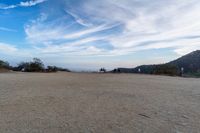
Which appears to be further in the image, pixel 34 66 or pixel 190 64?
pixel 190 64

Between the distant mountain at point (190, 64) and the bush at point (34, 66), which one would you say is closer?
the bush at point (34, 66)

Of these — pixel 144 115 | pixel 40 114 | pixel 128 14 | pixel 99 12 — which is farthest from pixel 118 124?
pixel 99 12

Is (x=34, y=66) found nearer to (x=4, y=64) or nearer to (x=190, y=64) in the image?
(x=4, y=64)

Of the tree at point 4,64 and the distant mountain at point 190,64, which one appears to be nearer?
the tree at point 4,64

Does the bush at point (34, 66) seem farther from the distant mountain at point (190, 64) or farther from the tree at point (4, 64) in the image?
the distant mountain at point (190, 64)

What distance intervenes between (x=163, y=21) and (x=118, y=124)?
1022 centimetres

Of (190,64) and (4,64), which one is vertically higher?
(190,64)

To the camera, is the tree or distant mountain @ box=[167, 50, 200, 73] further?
distant mountain @ box=[167, 50, 200, 73]

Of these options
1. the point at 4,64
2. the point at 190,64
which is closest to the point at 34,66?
the point at 4,64

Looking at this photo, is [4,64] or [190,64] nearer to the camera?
[4,64]

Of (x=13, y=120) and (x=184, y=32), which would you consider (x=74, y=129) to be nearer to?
(x=13, y=120)

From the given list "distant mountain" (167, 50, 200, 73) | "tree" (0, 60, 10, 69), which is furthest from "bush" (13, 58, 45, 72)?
"distant mountain" (167, 50, 200, 73)

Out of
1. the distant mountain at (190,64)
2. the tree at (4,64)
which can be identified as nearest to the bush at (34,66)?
the tree at (4,64)

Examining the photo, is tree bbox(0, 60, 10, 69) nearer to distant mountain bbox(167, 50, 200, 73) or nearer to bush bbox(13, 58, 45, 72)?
bush bbox(13, 58, 45, 72)
